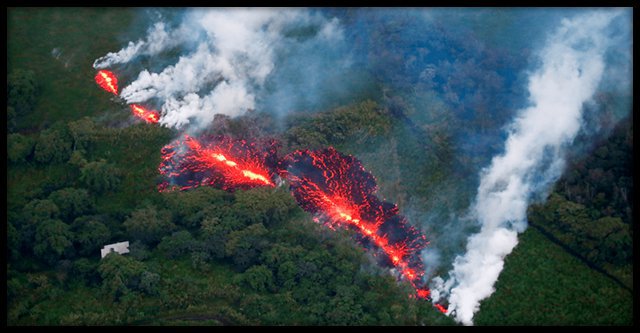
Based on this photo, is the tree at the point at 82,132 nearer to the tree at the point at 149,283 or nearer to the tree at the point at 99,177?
the tree at the point at 99,177

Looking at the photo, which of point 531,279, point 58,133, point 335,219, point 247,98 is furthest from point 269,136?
point 531,279

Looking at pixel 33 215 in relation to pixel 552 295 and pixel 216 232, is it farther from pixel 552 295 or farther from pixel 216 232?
pixel 552 295

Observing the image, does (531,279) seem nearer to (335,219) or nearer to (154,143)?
(335,219)

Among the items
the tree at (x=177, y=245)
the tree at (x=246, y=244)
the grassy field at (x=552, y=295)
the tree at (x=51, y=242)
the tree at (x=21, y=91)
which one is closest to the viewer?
the grassy field at (x=552, y=295)

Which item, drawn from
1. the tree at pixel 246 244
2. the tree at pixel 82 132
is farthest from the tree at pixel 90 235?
the tree at pixel 246 244

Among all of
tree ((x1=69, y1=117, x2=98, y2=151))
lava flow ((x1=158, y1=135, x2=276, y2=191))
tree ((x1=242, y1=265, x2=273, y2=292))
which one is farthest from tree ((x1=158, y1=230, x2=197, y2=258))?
tree ((x1=69, y1=117, x2=98, y2=151))

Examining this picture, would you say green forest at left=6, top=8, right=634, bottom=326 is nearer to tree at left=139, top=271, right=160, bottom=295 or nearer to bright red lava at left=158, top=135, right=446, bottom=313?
tree at left=139, top=271, right=160, bottom=295
